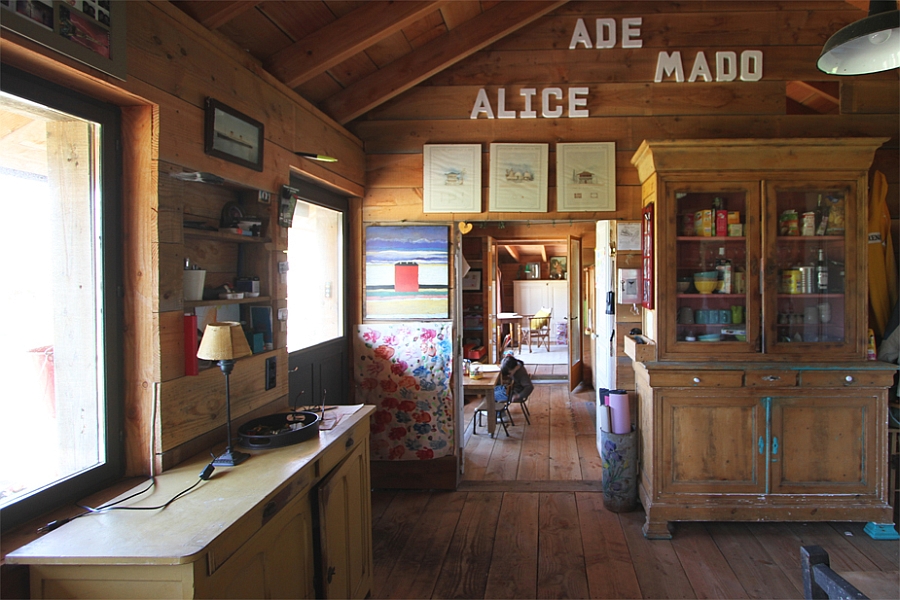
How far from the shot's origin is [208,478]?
1.83 m

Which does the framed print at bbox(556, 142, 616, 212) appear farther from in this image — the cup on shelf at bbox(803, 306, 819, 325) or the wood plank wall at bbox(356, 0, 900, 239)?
the cup on shelf at bbox(803, 306, 819, 325)

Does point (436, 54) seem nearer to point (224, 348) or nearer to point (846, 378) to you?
point (224, 348)

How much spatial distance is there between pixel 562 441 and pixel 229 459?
154 inches

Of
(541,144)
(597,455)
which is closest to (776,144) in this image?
(541,144)

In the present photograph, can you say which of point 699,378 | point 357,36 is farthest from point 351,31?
point 699,378

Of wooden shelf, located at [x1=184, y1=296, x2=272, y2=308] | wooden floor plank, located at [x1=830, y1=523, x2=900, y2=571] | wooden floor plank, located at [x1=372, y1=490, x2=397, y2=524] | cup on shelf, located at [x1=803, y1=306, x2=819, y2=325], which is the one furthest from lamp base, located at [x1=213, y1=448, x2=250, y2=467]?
cup on shelf, located at [x1=803, y1=306, x2=819, y2=325]

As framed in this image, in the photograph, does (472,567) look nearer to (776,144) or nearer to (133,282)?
(133,282)

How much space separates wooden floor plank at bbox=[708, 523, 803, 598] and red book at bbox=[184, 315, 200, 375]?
2773 mm

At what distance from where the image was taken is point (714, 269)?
11.8 feet

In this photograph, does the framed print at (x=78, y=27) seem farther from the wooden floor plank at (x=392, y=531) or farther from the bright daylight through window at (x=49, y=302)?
the wooden floor plank at (x=392, y=531)

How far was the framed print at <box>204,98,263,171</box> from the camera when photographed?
2.27 m

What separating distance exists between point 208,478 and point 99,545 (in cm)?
45

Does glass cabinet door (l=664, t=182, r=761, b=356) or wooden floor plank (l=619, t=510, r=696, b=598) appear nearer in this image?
wooden floor plank (l=619, t=510, r=696, b=598)

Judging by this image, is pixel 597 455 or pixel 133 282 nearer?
pixel 133 282
